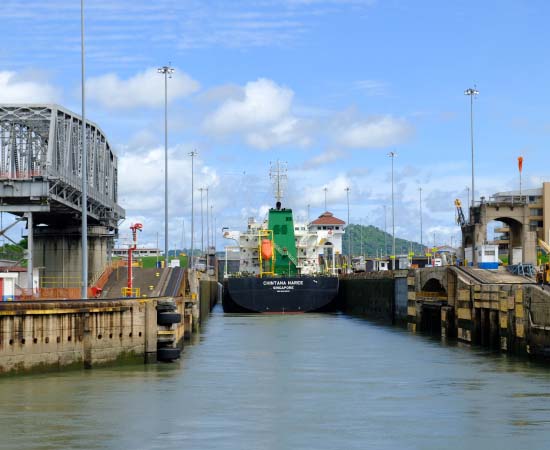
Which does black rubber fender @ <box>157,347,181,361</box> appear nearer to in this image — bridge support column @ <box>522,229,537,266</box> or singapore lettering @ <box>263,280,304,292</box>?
singapore lettering @ <box>263,280,304,292</box>

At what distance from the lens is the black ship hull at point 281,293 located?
8894cm

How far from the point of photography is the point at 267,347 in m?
53.5

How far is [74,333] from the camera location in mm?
37906

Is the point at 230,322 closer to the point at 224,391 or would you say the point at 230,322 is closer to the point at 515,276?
the point at 515,276

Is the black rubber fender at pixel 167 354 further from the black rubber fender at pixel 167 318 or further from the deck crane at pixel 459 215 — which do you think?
the deck crane at pixel 459 215

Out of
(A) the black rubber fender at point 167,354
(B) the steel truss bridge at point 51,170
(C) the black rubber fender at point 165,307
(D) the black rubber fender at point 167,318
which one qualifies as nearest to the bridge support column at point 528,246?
(B) the steel truss bridge at point 51,170

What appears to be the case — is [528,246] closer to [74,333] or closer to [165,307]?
[165,307]

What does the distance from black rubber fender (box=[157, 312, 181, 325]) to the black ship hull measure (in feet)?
155

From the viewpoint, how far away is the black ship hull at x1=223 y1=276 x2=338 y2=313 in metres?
88.9

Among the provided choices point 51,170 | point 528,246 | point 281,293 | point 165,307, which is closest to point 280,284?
point 281,293

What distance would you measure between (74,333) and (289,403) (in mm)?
10788

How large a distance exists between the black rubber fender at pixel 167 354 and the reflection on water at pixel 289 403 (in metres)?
0.70

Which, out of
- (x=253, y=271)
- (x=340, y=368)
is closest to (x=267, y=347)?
(x=340, y=368)

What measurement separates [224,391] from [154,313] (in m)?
7.99
